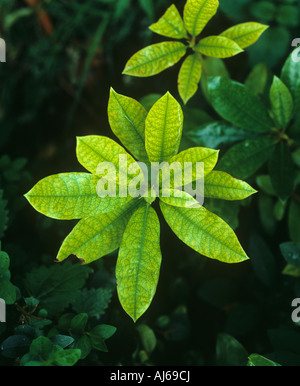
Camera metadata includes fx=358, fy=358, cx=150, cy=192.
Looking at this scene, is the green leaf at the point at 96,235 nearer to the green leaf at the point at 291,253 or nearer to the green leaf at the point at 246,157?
the green leaf at the point at 246,157

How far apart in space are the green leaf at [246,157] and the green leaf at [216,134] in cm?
9

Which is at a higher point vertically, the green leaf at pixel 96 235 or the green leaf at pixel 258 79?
the green leaf at pixel 258 79

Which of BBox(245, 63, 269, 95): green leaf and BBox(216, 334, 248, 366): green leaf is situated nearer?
BBox(216, 334, 248, 366): green leaf

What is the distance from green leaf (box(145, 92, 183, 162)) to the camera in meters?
0.89

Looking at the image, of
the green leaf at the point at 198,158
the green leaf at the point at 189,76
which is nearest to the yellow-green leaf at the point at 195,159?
the green leaf at the point at 198,158

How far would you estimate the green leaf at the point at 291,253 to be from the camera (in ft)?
4.06

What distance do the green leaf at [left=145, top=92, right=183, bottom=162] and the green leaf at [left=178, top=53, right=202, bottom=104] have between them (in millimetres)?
277

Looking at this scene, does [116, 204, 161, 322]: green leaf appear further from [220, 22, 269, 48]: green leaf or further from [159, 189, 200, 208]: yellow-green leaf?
[220, 22, 269, 48]: green leaf

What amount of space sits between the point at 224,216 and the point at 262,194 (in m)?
0.34

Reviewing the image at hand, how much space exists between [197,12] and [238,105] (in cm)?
35

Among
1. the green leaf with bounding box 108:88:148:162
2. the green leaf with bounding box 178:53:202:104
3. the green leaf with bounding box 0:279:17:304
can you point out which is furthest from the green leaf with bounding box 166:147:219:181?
the green leaf with bounding box 0:279:17:304

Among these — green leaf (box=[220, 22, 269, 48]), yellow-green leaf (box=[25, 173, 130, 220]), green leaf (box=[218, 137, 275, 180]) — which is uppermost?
green leaf (box=[220, 22, 269, 48])

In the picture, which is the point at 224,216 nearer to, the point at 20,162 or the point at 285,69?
the point at 285,69

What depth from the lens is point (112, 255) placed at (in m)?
1.45
